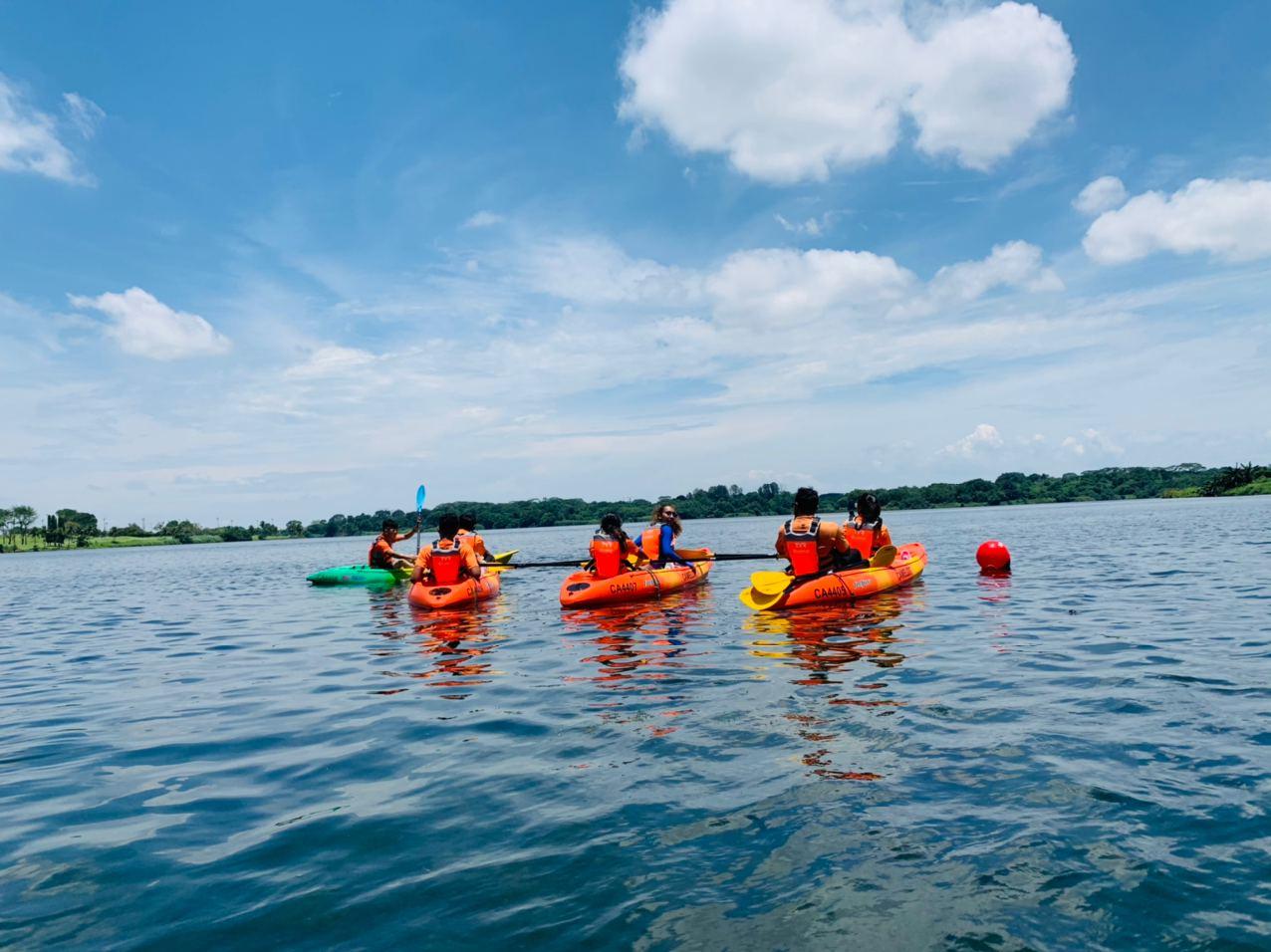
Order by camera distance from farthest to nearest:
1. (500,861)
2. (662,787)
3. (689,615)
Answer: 1. (689,615)
2. (662,787)
3. (500,861)

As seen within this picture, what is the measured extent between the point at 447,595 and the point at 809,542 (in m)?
7.70

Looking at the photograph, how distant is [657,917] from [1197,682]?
7078 mm

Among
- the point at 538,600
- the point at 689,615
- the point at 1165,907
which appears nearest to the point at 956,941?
the point at 1165,907

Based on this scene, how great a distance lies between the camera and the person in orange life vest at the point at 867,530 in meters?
16.4

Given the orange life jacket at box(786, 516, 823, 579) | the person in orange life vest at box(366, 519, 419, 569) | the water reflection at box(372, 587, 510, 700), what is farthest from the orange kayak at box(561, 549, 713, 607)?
the person in orange life vest at box(366, 519, 419, 569)

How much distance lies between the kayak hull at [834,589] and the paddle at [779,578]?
0.36 ft

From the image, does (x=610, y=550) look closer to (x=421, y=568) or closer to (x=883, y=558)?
(x=421, y=568)

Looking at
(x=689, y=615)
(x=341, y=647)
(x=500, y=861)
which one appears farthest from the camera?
(x=689, y=615)

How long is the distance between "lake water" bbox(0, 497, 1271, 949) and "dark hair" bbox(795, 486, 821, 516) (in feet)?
9.44

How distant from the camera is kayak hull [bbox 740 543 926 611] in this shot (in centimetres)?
1469

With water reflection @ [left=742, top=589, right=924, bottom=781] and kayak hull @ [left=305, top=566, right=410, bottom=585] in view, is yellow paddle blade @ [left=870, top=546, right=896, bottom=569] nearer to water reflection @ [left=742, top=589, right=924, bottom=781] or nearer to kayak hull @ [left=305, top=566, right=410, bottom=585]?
water reflection @ [left=742, top=589, right=924, bottom=781]

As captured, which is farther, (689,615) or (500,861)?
(689,615)

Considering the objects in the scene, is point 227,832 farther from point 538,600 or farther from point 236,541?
point 236,541

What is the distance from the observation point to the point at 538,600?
19562 mm
